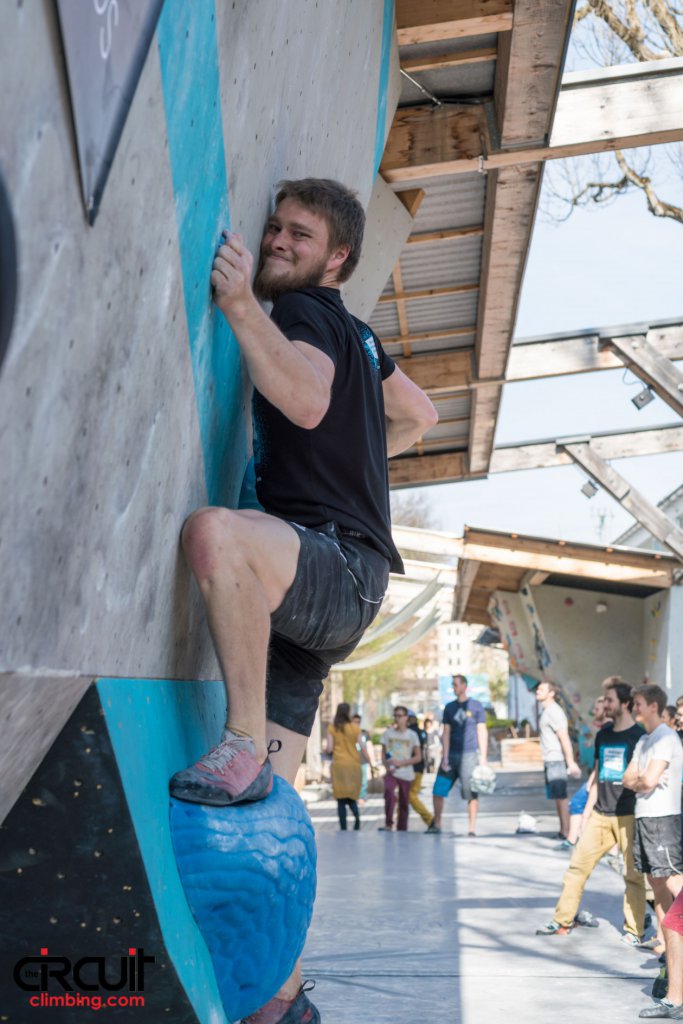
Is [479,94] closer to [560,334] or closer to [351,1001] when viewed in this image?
[560,334]

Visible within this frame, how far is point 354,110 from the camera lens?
3.82 meters

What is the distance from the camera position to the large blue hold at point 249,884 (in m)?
1.88

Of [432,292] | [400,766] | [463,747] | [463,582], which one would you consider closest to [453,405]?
[432,292]

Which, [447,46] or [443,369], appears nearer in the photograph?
[447,46]

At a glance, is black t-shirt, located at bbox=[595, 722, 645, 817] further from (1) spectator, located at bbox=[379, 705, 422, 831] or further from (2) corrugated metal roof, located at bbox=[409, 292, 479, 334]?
(1) spectator, located at bbox=[379, 705, 422, 831]

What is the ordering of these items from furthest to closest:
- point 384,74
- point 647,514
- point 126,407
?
point 647,514, point 384,74, point 126,407

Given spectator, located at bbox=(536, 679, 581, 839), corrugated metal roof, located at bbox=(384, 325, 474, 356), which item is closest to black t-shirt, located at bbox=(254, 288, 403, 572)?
corrugated metal roof, located at bbox=(384, 325, 474, 356)

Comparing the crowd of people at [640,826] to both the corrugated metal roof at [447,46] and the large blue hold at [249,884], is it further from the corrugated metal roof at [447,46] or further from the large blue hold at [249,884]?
the large blue hold at [249,884]

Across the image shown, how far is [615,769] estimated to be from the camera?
7406 mm

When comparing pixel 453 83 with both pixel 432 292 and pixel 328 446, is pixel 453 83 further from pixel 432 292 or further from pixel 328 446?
pixel 328 446

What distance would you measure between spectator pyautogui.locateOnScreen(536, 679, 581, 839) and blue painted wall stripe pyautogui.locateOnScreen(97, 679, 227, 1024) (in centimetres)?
1028

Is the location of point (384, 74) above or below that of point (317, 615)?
above

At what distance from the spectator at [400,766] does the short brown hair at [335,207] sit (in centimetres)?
1183

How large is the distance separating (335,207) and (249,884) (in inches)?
58.5
